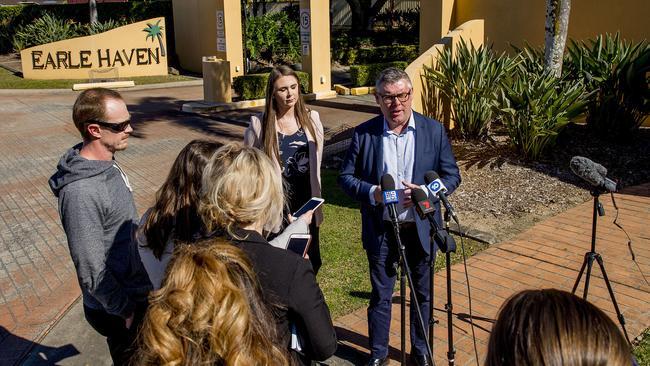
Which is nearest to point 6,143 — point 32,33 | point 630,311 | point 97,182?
point 97,182

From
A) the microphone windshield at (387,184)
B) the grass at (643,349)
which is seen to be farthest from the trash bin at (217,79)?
the microphone windshield at (387,184)

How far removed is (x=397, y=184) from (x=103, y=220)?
1.85 m

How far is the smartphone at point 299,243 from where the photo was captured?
2504 millimetres

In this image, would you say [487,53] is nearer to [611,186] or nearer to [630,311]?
[630,311]

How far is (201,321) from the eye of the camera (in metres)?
1.70

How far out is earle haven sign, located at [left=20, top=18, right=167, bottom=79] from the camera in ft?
71.7

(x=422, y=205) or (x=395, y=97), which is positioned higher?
(x=395, y=97)

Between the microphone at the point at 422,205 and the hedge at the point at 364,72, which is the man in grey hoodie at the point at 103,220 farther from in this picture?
the hedge at the point at 364,72

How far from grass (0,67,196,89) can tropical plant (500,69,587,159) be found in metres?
16.6

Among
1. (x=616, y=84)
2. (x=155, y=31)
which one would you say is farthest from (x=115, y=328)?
(x=155, y=31)

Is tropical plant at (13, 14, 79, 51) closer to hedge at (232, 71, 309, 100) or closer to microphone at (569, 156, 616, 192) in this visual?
hedge at (232, 71, 309, 100)

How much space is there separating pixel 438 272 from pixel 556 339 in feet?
13.5

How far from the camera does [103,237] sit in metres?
2.85

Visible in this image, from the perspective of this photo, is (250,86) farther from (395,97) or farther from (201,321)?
(201,321)
